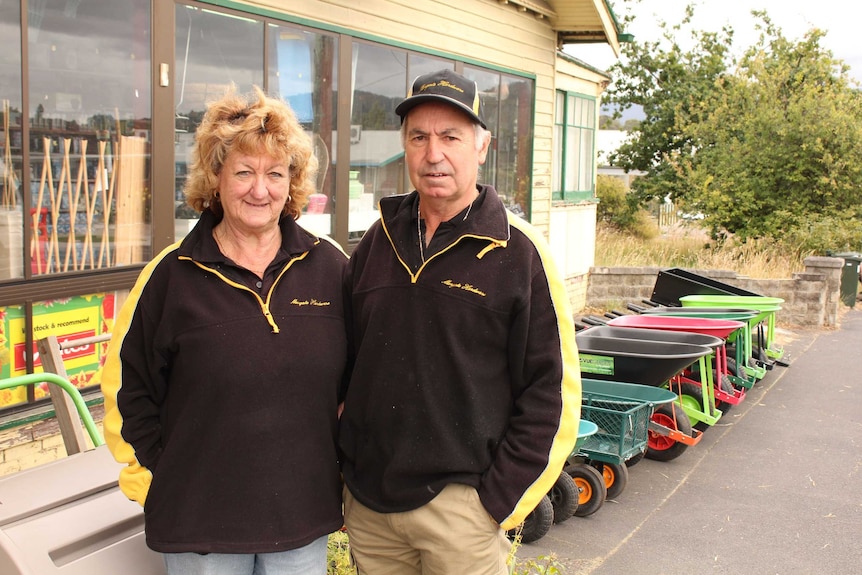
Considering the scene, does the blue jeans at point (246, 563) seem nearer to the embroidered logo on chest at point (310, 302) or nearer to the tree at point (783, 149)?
the embroidered logo on chest at point (310, 302)

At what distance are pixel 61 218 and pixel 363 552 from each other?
3.78 m

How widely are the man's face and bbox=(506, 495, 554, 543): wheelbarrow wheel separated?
3190 mm

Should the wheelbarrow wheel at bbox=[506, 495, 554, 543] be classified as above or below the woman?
below

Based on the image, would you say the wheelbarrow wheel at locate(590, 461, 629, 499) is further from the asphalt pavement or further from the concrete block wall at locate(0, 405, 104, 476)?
the concrete block wall at locate(0, 405, 104, 476)

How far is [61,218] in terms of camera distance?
548cm

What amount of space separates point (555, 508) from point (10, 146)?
3988 millimetres

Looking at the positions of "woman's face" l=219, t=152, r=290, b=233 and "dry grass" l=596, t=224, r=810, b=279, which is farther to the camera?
"dry grass" l=596, t=224, r=810, b=279

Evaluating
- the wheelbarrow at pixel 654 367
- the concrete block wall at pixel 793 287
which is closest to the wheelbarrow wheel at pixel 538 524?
the wheelbarrow at pixel 654 367

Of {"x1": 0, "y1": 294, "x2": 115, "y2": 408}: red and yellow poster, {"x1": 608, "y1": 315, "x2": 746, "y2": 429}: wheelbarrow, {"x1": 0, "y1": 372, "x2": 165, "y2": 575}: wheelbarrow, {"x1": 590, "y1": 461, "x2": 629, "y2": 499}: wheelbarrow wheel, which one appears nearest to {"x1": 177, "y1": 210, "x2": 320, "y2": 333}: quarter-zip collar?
{"x1": 0, "y1": 372, "x2": 165, "y2": 575}: wheelbarrow

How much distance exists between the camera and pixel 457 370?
238cm

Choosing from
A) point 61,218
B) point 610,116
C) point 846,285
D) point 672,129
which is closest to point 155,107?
point 61,218

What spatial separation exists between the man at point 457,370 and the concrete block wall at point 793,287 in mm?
11429

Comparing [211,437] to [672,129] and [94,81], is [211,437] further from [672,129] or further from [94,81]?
[672,129]

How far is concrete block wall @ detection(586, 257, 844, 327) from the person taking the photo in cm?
1335
